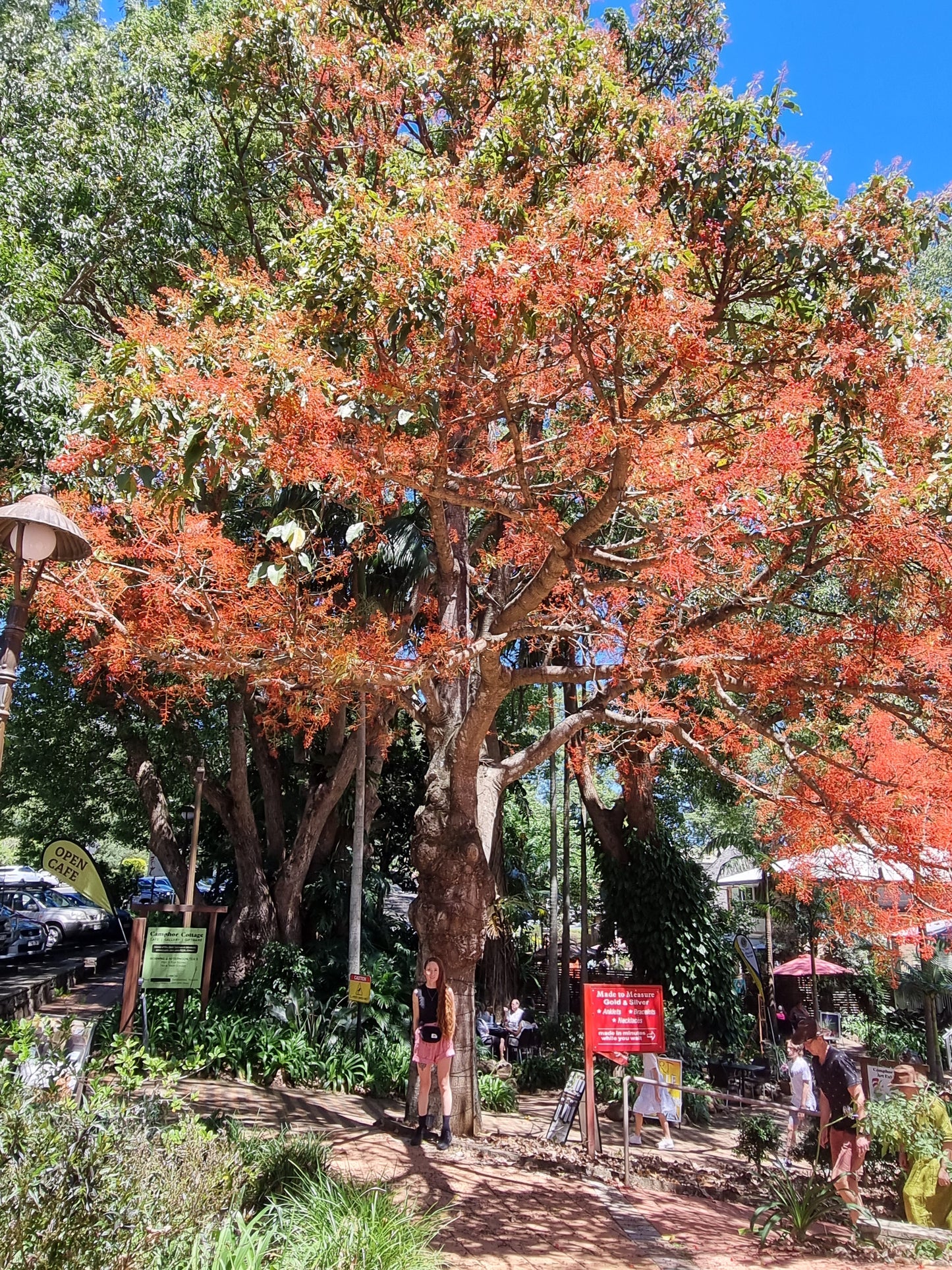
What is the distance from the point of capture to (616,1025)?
823 cm

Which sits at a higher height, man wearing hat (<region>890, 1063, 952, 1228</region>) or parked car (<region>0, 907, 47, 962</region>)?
parked car (<region>0, 907, 47, 962</region>)

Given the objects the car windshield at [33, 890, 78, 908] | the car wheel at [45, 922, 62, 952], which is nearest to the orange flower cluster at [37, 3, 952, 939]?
the car wheel at [45, 922, 62, 952]

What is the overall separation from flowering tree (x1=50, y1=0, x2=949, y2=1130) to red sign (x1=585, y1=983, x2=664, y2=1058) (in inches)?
47.1

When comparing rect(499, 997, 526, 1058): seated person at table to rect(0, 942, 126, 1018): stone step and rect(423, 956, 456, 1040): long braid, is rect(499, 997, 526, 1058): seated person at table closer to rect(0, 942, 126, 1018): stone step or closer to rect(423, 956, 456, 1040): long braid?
rect(423, 956, 456, 1040): long braid

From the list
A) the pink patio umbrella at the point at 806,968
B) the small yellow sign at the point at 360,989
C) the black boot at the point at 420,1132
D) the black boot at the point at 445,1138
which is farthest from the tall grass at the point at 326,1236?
the pink patio umbrella at the point at 806,968

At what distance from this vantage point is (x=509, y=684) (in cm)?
764

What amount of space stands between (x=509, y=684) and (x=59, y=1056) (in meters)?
4.44

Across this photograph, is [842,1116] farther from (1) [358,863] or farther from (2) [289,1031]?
(2) [289,1031]

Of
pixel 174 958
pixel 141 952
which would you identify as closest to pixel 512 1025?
pixel 174 958

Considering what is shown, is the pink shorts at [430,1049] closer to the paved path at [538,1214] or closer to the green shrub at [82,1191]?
the paved path at [538,1214]

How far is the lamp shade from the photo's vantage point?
16.5 feet

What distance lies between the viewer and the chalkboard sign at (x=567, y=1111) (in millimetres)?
8430

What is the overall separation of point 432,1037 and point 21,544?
5.23 metres

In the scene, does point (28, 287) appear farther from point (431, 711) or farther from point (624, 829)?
point (624, 829)
